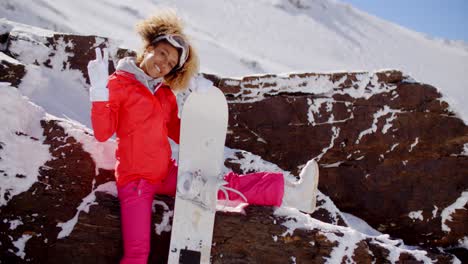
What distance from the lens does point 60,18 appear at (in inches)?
544

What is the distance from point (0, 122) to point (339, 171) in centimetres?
445

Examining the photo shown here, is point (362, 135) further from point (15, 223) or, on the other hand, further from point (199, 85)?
point (15, 223)

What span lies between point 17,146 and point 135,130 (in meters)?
0.90

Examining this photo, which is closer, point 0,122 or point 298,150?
point 0,122

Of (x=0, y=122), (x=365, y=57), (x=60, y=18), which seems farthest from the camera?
(x=365, y=57)

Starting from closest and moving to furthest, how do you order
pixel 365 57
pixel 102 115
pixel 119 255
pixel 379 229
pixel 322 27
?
pixel 102 115, pixel 119 255, pixel 379 229, pixel 365 57, pixel 322 27

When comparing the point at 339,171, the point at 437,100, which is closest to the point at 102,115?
the point at 339,171

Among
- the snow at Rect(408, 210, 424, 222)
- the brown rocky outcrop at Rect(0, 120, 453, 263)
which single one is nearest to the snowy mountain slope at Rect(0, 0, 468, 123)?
the snow at Rect(408, 210, 424, 222)

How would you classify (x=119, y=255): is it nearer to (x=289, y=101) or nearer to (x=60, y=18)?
(x=289, y=101)

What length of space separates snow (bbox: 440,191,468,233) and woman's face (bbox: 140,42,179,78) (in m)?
4.75

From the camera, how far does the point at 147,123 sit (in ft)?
8.19

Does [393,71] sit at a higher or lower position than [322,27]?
lower

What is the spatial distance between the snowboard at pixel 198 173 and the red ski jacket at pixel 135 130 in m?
0.16

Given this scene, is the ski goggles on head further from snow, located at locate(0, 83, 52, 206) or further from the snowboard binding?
snow, located at locate(0, 83, 52, 206)
